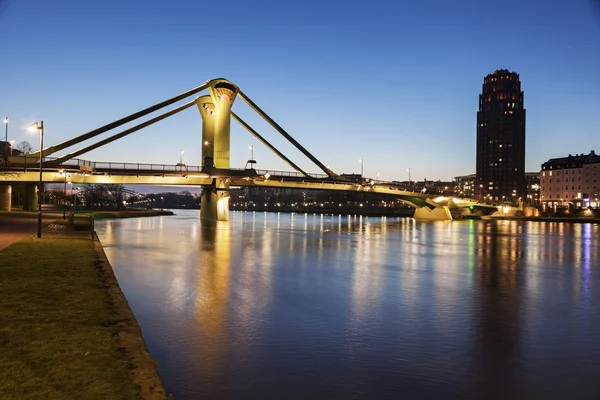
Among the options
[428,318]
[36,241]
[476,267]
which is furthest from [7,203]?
[428,318]

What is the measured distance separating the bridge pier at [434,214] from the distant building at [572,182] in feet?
167

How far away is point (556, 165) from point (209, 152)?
418ft

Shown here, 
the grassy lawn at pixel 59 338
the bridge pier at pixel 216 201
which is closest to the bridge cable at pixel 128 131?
the bridge pier at pixel 216 201

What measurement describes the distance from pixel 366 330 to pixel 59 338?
6.76 metres

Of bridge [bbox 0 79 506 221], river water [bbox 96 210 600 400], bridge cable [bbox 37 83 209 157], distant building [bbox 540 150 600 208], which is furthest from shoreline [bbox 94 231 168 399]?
distant building [bbox 540 150 600 208]

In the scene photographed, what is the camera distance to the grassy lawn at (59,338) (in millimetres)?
6996

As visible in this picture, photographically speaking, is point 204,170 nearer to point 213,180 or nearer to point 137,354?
point 213,180

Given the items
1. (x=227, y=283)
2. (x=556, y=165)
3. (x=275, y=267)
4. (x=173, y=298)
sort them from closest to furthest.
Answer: (x=173, y=298) < (x=227, y=283) < (x=275, y=267) < (x=556, y=165)

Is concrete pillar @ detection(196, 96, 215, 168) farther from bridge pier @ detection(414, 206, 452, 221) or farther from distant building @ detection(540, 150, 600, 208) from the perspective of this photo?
distant building @ detection(540, 150, 600, 208)

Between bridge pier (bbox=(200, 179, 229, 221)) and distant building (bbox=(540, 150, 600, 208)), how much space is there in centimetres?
10724

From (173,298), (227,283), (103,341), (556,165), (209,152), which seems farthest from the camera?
(556,165)

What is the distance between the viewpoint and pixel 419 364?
1023 cm

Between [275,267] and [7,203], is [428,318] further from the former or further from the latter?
[7,203]

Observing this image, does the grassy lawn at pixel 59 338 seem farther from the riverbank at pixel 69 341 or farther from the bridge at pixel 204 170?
the bridge at pixel 204 170
